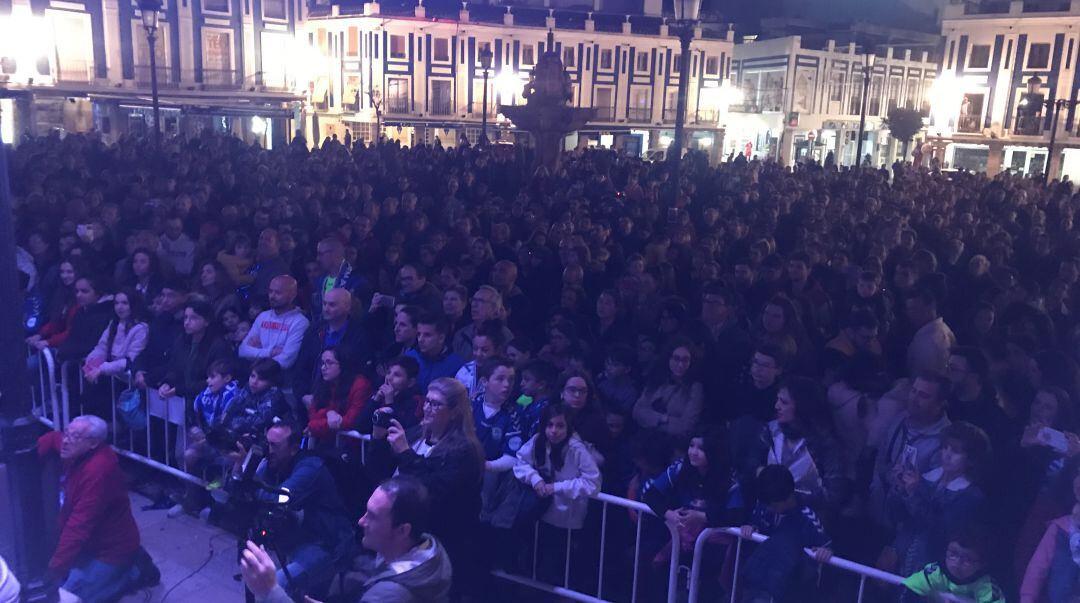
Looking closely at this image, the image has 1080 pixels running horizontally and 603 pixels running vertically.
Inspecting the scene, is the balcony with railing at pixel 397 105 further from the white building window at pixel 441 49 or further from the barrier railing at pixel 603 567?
the barrier railing at pixel 603 567

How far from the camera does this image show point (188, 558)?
5586 mm

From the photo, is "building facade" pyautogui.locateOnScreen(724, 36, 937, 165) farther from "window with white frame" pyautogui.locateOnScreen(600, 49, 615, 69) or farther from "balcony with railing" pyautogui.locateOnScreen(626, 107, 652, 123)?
"window with white frame" pyautogui.locateOnScreen(600, 49, 615, 69)

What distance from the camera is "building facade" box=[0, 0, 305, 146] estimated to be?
104 feet

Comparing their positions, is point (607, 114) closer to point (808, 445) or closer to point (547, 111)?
point (547, 111)

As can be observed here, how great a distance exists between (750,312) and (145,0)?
13.5m

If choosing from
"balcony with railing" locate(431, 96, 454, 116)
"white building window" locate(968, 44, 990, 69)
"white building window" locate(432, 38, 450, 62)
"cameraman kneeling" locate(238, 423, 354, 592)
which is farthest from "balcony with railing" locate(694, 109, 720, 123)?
"cameraman kneeling" locate(238, 423, 354, 592)

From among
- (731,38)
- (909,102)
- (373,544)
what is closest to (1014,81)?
(909,102)

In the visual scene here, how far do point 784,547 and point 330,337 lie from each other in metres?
3.73

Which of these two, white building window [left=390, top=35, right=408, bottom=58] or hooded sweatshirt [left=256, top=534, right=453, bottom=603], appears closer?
hooded sweatshirt [left=256, top=534, right=453, bottom=603]

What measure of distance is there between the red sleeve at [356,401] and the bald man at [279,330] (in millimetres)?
1094

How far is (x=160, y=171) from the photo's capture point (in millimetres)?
14930

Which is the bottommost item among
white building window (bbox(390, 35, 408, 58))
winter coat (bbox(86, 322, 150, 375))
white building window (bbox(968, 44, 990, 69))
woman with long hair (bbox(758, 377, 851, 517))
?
winter coat (bbox(86, 322, 150, 375))

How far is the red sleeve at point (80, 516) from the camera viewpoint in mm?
4754

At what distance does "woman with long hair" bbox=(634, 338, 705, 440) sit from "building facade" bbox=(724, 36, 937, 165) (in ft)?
140
